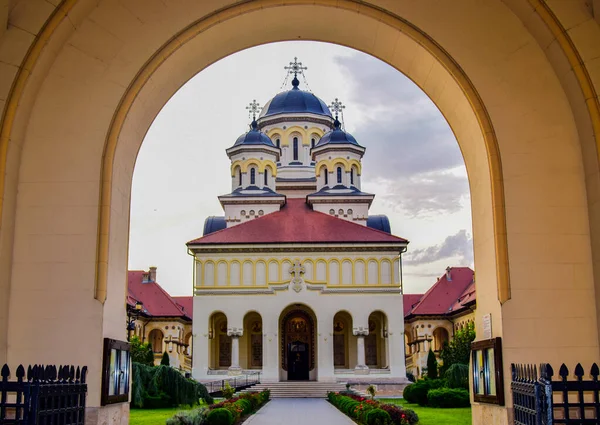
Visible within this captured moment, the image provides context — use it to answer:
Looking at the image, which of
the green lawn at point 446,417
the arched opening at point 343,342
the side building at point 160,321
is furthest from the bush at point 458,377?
the side building at point 160,321

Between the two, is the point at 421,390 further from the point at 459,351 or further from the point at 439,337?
the point at 439,337

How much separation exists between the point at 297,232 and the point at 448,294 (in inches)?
623

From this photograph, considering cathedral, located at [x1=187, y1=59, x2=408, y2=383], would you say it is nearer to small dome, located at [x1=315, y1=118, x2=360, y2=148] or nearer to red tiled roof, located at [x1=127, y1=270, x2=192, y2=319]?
small dome, located at [x1=315, y1=118, x2=360, y2=148]

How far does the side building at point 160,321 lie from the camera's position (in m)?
51.7

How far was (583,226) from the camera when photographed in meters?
9.06

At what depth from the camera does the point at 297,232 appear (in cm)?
4456

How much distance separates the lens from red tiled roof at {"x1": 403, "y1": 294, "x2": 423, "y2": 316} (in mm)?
59312

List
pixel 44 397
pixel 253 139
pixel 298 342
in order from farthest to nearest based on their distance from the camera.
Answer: pixel 253 139 < pixel 298 342 < pixel 44 397

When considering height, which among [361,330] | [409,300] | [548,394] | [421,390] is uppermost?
[409,300]

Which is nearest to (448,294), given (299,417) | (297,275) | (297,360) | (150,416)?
(297,360)

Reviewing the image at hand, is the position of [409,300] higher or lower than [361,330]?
higher

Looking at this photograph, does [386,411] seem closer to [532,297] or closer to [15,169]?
[532,297]

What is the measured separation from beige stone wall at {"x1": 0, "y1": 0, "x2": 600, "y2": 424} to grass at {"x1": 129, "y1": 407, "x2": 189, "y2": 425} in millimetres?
11058

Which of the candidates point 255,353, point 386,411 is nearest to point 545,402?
point 386,411
